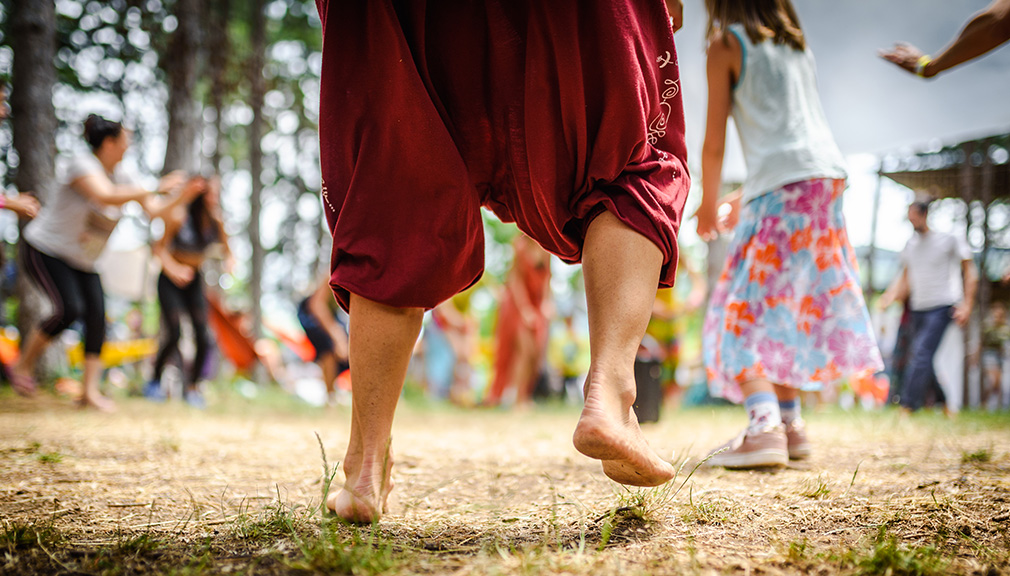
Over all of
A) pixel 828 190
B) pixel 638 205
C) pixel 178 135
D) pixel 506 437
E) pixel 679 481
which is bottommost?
pixel 506 437

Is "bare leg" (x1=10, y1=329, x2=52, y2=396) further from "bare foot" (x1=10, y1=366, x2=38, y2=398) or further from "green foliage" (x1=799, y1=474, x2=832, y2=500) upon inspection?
"green foliage" (x1=799, y1=474, x2=832, y2=500)

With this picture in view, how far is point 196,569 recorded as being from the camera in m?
0.97

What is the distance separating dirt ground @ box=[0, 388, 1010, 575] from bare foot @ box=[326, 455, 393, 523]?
0.04m

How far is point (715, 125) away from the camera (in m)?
2.44

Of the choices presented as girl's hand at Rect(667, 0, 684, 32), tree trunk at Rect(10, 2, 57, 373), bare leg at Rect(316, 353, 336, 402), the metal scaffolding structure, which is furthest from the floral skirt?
the metal scaffolding structure

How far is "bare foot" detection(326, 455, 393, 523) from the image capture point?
1.30m

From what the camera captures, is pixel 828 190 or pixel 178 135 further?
pixel 178 135

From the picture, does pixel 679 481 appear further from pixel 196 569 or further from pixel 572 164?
pixel 196 569

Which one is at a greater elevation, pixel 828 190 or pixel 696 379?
pixel 828 190

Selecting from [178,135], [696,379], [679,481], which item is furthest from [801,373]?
[178,135]

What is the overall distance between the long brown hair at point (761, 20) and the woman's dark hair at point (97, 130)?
14.0 feet

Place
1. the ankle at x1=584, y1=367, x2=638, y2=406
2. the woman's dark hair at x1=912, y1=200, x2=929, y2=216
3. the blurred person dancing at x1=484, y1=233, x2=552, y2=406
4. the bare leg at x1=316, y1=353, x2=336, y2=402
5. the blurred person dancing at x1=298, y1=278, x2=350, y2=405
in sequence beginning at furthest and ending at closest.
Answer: the blurred person dancing at x1=484, y1=233, x2=552, y2=406 < the bare leg at x1=316, y1=353, x2=336, y2=402 < the blurred person dancing at x1=298, y1=278, x2=350, y2=405 < the woman's dark hair at x1=912, y1=200, x2=929, y2=216 < the ankle at x1=584, y1=367, x2=638, y2=406

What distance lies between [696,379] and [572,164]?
352 inches

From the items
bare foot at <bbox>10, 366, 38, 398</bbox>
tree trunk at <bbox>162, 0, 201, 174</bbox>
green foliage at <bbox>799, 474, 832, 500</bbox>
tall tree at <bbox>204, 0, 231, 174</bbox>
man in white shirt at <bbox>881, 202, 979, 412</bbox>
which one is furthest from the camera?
tall tree at <bbox>204, 0, 231, 174</bbox>
